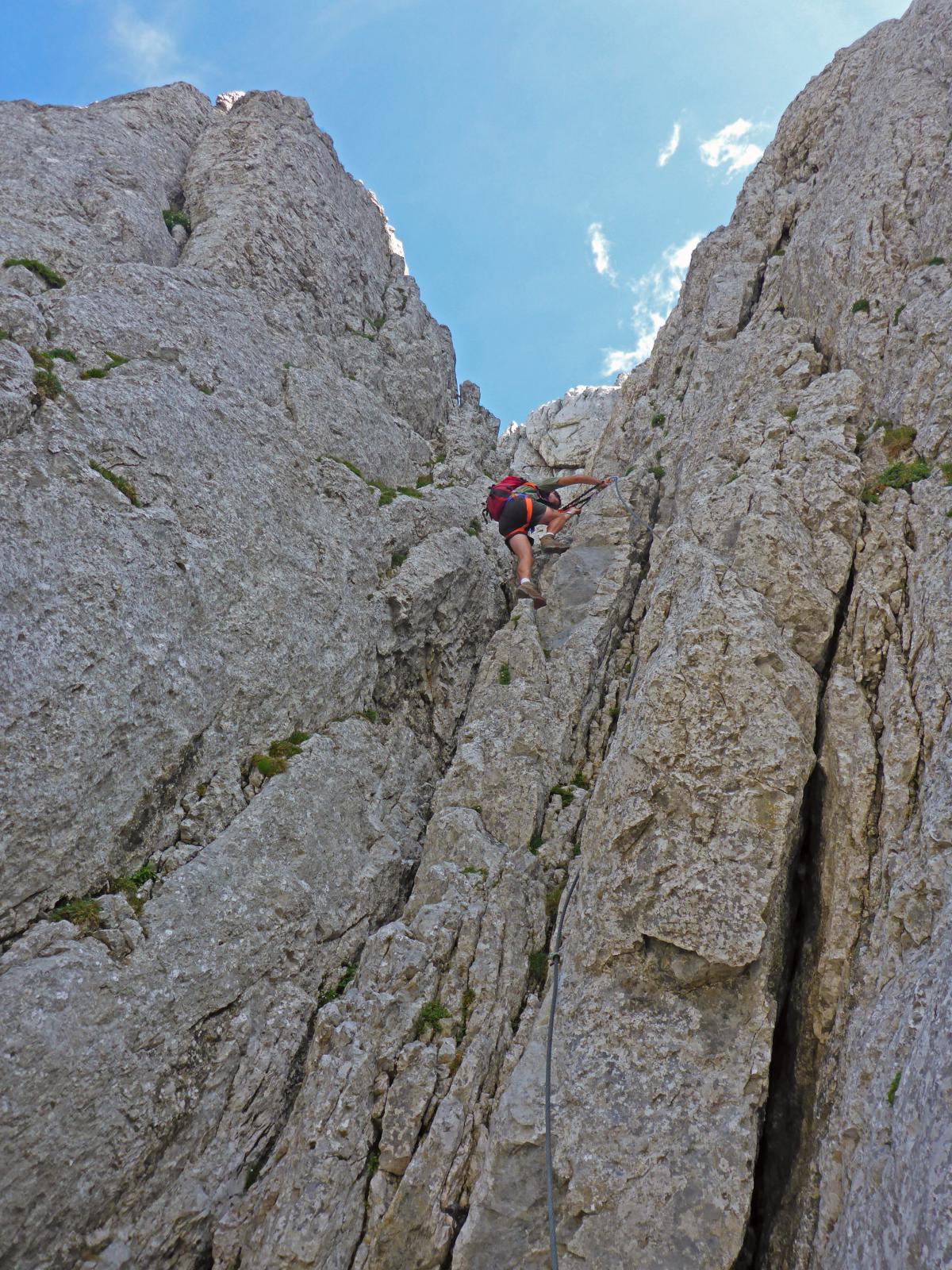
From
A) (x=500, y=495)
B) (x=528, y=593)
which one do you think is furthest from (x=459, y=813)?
(x=500, y=495)

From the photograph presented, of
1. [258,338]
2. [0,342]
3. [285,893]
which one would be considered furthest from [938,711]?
[258,338]

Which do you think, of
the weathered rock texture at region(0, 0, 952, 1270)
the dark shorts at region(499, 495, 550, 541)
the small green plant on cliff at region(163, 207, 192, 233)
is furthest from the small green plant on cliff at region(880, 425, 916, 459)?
the small green plant on cliff at region(163, 207, 192, 233)

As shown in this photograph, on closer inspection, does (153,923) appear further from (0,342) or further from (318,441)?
(318,441)

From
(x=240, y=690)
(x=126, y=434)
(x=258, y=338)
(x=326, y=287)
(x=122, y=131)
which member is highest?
(x=122, y=131)

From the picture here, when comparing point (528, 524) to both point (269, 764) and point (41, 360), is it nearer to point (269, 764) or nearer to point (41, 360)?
point (269, 764)

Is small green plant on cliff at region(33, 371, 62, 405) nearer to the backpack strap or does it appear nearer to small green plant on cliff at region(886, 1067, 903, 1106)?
the backpack strap

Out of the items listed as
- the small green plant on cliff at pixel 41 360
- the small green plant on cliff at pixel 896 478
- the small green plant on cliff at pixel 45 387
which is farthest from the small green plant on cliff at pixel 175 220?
the small green plant on cliff at pixel 896 478

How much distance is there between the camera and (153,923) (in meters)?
10.1

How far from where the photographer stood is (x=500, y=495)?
20.0 meters

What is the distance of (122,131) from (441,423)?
585 inches

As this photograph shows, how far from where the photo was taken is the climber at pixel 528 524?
1894cm

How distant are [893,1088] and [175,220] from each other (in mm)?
27472

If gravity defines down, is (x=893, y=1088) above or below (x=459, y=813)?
below

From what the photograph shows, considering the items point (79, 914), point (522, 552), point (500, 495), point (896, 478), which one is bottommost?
point (79, 914)
